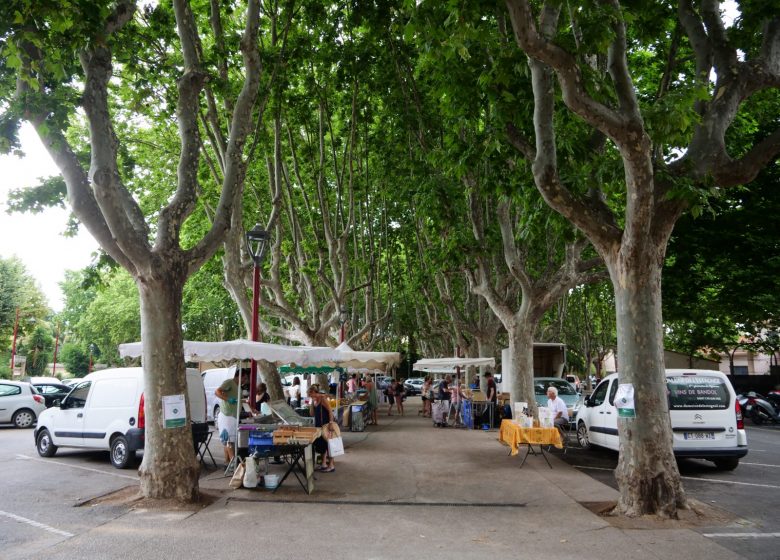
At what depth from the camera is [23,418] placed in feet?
60.6

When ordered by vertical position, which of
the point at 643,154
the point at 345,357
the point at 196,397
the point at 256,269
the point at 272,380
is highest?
the point at 643,154

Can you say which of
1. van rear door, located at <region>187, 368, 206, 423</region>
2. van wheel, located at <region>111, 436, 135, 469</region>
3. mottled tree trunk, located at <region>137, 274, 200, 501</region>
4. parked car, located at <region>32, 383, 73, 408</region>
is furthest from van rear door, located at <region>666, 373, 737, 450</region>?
parked car, located at <region>32, 383, 73, 408</region>

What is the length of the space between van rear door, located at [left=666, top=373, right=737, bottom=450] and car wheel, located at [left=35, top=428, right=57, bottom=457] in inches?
479

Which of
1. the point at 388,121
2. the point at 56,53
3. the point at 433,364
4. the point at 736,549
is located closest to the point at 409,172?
the point at 388,121

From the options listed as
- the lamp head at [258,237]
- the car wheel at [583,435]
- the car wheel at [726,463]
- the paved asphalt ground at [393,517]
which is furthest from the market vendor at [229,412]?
the car wheel at [726,463]

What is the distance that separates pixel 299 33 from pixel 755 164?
9935 millimetres

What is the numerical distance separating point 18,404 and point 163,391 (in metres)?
13.9

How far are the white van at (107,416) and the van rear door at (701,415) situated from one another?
8.77 m

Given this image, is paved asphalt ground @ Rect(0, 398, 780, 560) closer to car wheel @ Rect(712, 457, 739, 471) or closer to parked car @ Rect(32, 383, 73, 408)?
car wheel @ Rect(712, 457, 739, 471)

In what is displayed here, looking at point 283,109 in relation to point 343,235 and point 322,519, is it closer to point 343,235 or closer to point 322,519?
point 343,235

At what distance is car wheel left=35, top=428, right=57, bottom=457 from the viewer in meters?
12.0

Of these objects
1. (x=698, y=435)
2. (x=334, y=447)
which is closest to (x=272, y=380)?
(x=334, y=447)

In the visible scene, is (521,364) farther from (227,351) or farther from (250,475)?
(250,475)

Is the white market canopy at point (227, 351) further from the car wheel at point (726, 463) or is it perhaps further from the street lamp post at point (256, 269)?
the car wheel at point (726, 463)
